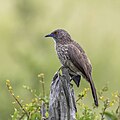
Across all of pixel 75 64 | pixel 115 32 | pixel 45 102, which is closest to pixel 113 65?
pixel 115 32

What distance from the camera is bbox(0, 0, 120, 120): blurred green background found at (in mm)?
11414

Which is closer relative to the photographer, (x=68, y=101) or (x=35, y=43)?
(x=68, y=101)

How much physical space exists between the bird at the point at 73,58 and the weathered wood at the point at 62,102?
2.81ft

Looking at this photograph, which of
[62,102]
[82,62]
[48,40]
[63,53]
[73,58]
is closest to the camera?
[62,102]

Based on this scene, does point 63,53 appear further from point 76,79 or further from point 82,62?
point 76,79

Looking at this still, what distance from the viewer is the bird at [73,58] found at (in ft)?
16.4

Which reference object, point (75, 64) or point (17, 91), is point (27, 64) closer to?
point (17, 91)

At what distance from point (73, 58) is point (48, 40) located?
27.1 feet

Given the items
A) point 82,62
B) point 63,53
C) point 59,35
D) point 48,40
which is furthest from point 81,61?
point 48,40

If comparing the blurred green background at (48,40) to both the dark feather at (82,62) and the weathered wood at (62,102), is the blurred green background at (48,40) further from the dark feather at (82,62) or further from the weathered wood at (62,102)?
the weathered wood at (62,102)

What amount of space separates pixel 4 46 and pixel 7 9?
4.76ft

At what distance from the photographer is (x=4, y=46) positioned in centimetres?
1295

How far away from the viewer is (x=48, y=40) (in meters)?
13.5

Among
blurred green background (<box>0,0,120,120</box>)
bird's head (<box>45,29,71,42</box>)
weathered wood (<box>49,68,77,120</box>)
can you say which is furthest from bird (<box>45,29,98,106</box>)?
blurred green background (<box>0,0,120,120</box>)
